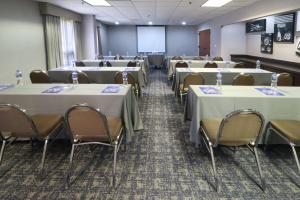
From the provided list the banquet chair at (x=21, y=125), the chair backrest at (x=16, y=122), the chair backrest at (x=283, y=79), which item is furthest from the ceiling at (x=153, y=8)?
the chair backrest at (x=16, y=122)

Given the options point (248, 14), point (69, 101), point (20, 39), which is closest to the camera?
point (69, 101)

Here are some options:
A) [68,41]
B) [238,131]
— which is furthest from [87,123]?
[68,41]

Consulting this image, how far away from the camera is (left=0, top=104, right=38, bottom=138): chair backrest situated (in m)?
2.38

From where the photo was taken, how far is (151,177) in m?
2.63

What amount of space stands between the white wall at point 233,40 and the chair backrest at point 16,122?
9.29 meters

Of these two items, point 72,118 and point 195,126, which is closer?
point 72,118

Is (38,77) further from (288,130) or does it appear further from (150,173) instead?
(288,130)

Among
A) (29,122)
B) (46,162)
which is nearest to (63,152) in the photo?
(46,162)

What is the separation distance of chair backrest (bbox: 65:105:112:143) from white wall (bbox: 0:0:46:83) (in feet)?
12.1

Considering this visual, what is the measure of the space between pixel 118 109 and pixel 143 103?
2555 mm

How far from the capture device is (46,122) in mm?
2830

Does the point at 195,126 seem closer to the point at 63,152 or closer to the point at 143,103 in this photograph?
the point at 63,152

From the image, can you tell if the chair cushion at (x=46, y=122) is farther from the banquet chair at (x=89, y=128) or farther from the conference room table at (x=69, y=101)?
the banquet chair at (x=89, y=128)

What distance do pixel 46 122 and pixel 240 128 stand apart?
2068 millimetres
